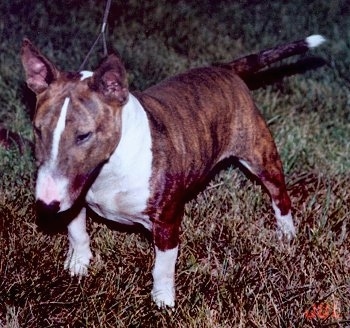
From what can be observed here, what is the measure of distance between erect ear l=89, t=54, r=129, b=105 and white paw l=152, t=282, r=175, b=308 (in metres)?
0.99

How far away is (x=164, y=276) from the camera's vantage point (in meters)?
3.38

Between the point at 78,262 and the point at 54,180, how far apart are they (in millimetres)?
965

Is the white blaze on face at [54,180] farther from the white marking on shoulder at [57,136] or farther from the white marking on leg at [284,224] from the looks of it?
the white marking on leg at [284,224]

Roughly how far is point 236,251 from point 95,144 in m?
1.28

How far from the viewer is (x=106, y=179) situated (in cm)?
320

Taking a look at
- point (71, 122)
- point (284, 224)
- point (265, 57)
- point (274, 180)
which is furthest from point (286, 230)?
point (71, 122)

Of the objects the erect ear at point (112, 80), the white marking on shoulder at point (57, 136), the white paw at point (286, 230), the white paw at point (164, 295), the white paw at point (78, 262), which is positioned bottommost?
the white paw at point (286, 230)

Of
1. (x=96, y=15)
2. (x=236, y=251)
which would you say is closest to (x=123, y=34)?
(x=96, y=15)

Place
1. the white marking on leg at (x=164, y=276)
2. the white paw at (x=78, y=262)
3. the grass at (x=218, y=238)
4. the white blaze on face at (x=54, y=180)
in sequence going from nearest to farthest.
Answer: the white blaze on face at (x=54, y=180) → the grass at (x=218, y=238) → the white marking on leg at (x=164, y=276) → the white paw at (x=78, y=262)

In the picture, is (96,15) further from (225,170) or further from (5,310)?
(5,310)

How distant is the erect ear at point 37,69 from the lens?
303 centimetres

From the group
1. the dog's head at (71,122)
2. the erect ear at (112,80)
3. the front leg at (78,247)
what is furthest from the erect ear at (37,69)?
the front leg at (78,247)

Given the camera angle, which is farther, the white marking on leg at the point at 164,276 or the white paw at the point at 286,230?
the white paw at the point at 286,230

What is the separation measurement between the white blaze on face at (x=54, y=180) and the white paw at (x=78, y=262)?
2.75ft
